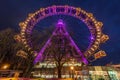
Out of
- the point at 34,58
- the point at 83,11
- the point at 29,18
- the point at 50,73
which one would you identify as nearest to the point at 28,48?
the point at 34,58

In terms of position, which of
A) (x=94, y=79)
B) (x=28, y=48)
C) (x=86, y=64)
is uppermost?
(x=28, y=48)

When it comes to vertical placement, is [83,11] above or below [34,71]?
above

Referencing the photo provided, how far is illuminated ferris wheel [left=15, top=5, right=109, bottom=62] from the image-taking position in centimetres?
4750

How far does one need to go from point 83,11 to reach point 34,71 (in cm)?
1894

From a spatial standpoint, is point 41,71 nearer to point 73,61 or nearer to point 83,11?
point 73,61

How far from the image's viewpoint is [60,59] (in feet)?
145

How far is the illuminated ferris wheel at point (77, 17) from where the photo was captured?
156ft

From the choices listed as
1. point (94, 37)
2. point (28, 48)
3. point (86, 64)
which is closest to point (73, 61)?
point (86, 64)

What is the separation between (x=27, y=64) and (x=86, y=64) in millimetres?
18948

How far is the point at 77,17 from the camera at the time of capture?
5081cm

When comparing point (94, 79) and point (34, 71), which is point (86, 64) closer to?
point (94, 79)

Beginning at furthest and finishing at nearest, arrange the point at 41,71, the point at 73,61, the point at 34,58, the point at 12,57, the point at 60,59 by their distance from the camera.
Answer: the point at 12,57, the point at 41,71, the point at 73,61, the point at 34,58, the point at 60,59

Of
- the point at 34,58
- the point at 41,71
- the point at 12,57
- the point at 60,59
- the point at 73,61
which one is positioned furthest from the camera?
the point at 12,57

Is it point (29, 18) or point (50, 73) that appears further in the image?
point (50, 73)
